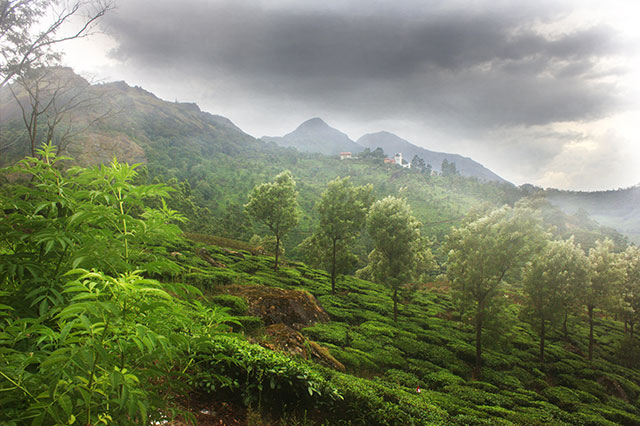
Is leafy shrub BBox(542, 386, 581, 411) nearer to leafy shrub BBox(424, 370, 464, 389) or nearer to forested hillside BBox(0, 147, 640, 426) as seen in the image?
forested hillside BBox(0, 147, 640, 426)

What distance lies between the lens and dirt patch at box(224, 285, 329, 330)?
15250 millimetres

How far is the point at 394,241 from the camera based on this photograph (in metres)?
23.4

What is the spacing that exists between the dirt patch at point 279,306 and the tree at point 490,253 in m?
10.9

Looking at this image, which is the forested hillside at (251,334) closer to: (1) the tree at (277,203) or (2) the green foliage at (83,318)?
(2) the green foliage at (83,318)

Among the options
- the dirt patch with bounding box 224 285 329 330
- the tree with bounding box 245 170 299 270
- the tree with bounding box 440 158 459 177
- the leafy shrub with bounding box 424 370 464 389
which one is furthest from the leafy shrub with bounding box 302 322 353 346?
the tree with bounding box 440 158 459 177

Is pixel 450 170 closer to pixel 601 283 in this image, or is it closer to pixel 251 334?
pixel 601 283

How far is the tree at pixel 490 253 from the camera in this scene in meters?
17.2

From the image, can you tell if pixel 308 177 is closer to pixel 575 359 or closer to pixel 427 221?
pixel 427 221

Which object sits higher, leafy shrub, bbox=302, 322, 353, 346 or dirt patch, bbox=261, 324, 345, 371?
dirt patch, bbox=261, 324, 345, 371

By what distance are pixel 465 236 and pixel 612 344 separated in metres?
28.8

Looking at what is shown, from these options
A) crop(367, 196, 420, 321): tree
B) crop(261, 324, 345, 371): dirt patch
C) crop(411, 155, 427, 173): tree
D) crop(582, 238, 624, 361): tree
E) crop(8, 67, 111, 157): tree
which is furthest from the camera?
crop(411, 155, 427, 173): tree

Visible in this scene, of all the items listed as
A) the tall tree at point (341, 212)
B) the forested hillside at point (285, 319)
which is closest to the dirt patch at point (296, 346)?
the forested hillside at point (285, 319)

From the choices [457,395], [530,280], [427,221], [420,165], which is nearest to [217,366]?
[457,395]

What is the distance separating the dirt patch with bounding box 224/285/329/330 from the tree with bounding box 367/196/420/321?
7877mm
